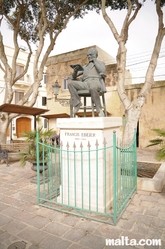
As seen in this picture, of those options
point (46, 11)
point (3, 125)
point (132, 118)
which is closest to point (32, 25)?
point (46, 11)

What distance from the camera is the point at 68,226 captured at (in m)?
2.89

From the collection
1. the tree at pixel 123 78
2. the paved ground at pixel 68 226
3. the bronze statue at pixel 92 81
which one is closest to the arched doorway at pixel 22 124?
the tree at pixel 123 78

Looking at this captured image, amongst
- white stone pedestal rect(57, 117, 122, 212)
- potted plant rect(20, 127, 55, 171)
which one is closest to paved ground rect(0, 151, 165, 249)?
white stone pedestal rect(57, 117, 122, 212)

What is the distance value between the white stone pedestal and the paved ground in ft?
1.30

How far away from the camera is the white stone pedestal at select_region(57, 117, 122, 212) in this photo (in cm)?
324

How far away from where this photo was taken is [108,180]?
3.45m

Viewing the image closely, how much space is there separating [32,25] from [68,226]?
1138cm

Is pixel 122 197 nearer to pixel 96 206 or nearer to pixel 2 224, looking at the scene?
pixel 96 206

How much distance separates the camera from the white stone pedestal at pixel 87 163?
3.24m

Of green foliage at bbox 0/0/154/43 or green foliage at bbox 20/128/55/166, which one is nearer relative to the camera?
green foliage at bbox 20/128/55/166

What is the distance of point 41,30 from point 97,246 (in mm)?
9550

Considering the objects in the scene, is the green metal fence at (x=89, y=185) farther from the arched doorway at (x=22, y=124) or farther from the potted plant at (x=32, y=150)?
the arched doorway at (x=22, y=124)
